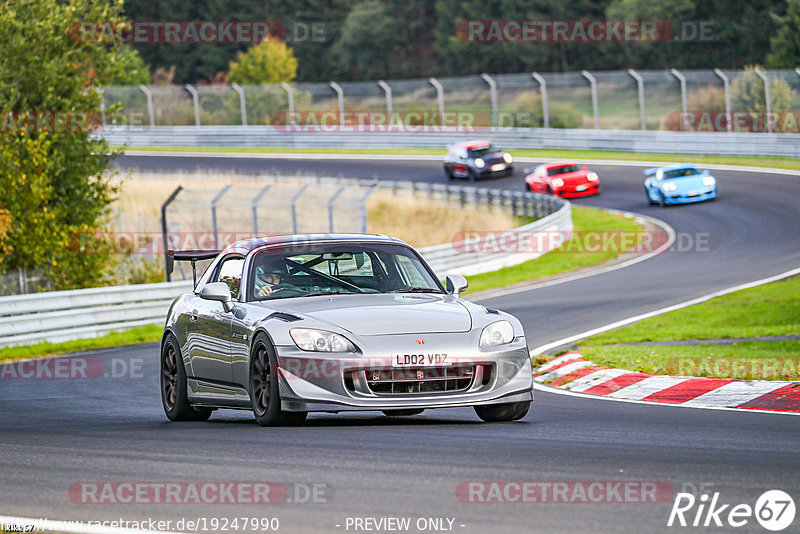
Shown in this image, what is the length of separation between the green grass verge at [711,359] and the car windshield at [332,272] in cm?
345

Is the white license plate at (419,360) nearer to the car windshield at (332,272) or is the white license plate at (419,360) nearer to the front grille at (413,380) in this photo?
the front grille at (413,380)

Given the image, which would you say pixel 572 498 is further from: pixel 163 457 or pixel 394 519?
pixel 163 457

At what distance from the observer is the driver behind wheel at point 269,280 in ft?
31.0

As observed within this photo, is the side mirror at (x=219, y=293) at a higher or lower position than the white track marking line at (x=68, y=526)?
higher

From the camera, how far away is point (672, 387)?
1121cm

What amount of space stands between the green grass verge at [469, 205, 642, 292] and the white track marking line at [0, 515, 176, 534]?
68.1 ft

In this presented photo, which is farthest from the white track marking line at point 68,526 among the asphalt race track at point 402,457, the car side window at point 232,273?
the car side window at point 232,273

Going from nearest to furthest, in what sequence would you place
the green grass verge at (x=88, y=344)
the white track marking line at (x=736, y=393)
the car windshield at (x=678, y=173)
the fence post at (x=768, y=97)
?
the white track marking line at (x=736, y=393) → the green grass verge at (x=88, y=344) → the car windshield at (x=678, y=173) → the fence post at (x=768, y=97)

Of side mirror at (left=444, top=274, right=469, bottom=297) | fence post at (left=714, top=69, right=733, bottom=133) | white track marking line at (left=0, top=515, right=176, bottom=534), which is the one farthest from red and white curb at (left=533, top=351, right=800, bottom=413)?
fence post at (left=714, top=69, right=733, bottom=133)

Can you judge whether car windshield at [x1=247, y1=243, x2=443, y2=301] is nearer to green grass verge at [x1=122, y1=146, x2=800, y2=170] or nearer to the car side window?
the car side window

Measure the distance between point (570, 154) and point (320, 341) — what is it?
138 feet

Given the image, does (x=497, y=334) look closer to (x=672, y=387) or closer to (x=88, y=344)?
(x=672, y=387)

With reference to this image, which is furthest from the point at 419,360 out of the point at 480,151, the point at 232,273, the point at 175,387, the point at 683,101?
the point at 683,101

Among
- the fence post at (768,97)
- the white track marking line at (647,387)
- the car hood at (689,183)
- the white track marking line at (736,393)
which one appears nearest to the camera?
the white track marking line at (736,393)
